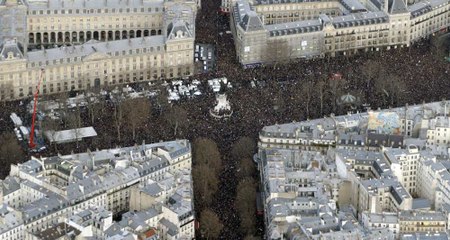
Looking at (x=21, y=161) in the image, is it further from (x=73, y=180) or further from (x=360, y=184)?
(x=360, y=184)

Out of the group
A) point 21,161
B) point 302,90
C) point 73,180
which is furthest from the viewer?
point 302,90

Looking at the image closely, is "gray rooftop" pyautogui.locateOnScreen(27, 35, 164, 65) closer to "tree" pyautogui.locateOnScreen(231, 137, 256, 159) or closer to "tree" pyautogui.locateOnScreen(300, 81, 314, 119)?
"tree" pyautogui.locateOnScreen(300, 81, 314, 119)

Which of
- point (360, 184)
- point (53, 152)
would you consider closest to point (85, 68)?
point (53, 152)

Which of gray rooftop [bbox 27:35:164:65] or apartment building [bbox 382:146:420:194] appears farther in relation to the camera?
gray rooftop [bbox 27:35:164:65]

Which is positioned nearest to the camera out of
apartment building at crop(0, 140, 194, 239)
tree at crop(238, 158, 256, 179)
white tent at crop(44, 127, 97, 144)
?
apartment building at crop(0, 140, 194, 239)

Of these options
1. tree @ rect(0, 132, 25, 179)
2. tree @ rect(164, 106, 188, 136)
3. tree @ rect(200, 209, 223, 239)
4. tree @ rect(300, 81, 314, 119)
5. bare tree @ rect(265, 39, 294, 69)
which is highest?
bare tree @ rect(265, 39, 294, 69)

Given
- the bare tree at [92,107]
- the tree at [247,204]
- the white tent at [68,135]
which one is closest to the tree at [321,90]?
the tree at [247,204]

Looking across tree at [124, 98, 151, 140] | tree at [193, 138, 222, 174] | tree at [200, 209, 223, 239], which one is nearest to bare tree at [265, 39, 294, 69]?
tree at [124, 98, 151, 140]
